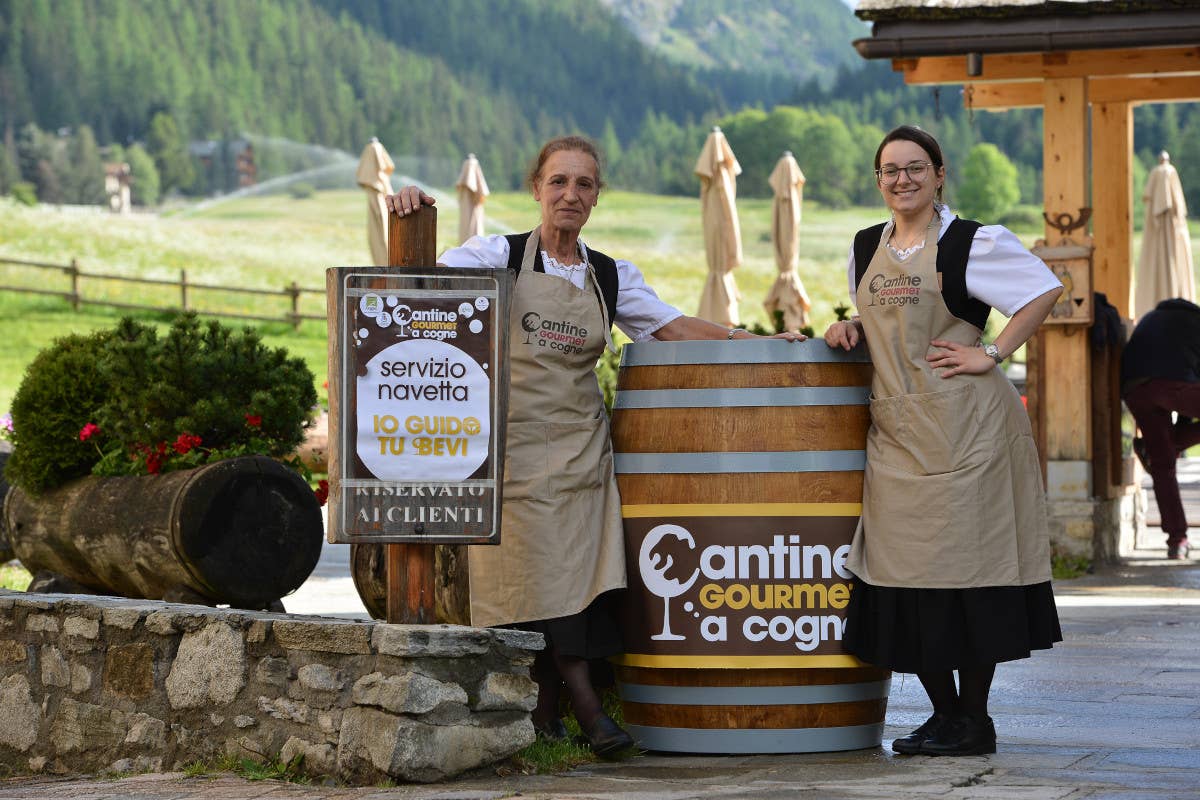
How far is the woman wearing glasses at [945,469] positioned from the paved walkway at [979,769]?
0.92 ft

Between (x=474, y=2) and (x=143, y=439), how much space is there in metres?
135

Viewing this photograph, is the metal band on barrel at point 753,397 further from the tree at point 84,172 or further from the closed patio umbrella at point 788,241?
the tree at point 84,172

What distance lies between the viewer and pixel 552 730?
479 cm

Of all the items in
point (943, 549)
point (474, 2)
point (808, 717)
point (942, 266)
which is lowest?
point (808, 717)

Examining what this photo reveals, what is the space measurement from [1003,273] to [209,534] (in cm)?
285

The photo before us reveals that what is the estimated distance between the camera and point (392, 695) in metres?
4.21

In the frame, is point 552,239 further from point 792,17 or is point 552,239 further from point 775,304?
point 792,17

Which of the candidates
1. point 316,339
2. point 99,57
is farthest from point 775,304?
point 99,57

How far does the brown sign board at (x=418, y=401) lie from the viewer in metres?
4.41

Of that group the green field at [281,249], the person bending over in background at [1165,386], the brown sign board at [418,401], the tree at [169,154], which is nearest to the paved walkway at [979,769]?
the brown sign board at [418,401]

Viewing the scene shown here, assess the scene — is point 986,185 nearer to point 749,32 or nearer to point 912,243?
point 912,243

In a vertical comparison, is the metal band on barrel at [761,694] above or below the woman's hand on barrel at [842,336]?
below

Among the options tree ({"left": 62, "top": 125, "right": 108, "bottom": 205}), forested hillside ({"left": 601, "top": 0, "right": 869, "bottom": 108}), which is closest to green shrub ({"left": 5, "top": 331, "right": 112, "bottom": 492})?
tree ({"left": 62, "top": 125, "right": 108, "bottom": 205})

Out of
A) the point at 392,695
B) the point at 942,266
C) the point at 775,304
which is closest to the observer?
the point at 392,695
